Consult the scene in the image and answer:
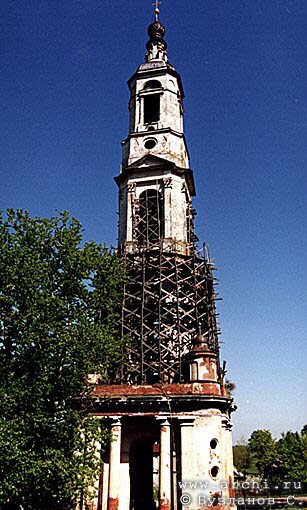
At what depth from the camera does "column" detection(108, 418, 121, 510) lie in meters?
19.1

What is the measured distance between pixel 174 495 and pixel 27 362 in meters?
8.92

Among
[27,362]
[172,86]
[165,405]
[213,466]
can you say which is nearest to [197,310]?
[165,405]

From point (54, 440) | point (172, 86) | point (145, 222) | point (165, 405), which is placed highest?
point (172, 86)

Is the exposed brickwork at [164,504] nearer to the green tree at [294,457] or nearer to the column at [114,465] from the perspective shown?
the column at [114,465]

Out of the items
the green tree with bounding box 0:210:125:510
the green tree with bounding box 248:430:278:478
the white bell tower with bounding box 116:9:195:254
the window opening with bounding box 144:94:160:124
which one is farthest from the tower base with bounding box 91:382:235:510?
the green tree with bounding box 248:430:278:478

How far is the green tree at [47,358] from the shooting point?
601 inches

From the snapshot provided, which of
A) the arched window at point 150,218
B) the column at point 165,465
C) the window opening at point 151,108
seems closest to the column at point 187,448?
the column at point 165,465

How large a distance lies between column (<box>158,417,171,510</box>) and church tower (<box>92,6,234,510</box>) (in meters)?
0.04

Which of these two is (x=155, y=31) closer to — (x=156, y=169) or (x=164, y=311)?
(x=156, y=169)

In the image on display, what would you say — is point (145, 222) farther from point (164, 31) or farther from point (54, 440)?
point (164, 31)

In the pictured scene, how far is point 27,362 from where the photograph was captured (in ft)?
55.0

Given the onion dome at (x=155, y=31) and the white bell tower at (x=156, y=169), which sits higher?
the onion dome at (x=155, y=31)

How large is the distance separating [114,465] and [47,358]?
21.5 ft

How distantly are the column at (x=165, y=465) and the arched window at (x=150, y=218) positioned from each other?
11.0 meters
